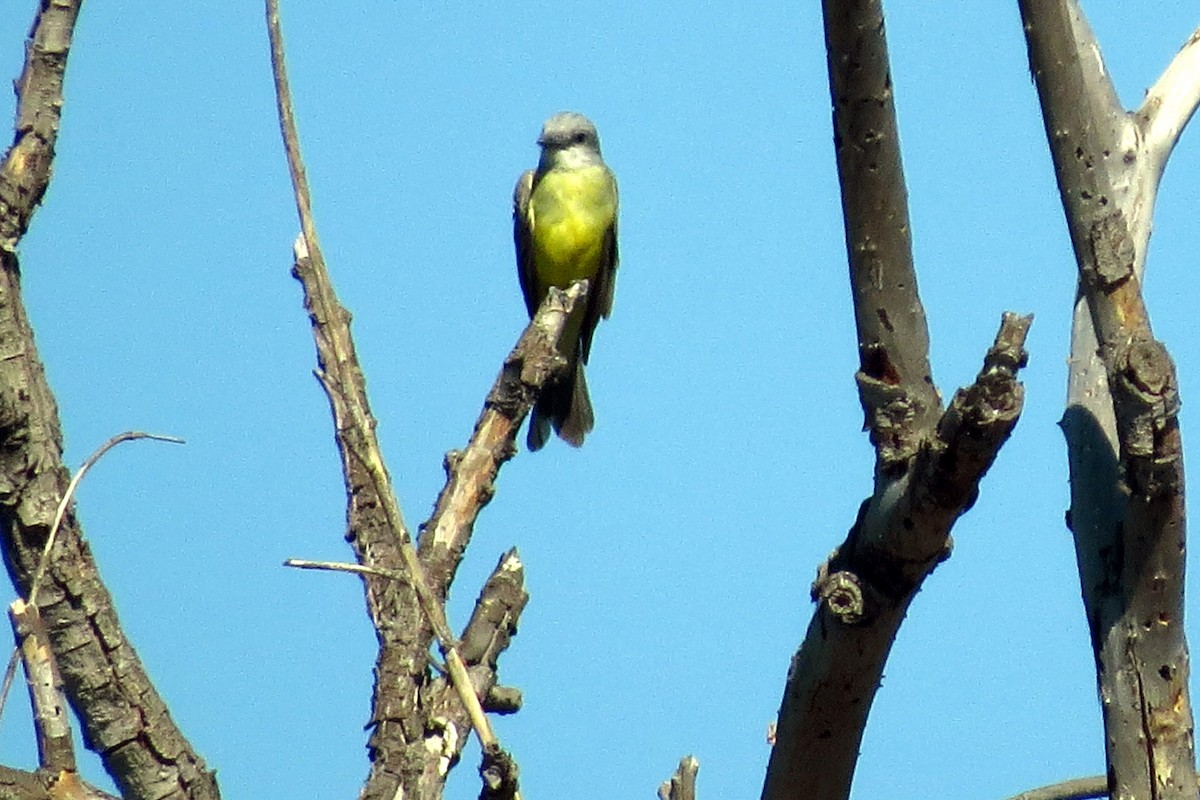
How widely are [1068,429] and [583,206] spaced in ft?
→ 21.5

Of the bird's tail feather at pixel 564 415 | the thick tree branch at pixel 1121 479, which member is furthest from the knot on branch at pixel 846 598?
the bird's tail feather at pixel 564 415

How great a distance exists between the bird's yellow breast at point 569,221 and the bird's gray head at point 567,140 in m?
0.09

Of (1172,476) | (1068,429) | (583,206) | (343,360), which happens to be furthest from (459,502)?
(583,206)

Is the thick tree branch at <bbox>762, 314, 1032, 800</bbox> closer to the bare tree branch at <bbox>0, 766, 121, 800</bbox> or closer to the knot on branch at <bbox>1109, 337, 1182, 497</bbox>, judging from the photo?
the knot on branch at <bbox>1109, 337, 1182, 497</bbox>

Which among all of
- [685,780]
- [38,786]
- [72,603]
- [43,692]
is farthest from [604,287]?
[43,692]

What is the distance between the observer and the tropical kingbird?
993cm

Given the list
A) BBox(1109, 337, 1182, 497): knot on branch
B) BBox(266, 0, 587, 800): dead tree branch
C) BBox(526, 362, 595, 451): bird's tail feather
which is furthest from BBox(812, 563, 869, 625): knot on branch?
BBox(526, 362, 595, 451): bird's tail feather

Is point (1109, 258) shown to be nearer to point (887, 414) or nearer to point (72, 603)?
point (887, 414)

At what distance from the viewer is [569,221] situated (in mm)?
9914

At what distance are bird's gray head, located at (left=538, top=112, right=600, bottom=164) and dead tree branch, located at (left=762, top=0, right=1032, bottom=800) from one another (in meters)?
6.68

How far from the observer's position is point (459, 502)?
160 inches

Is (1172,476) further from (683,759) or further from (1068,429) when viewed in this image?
(683,759)

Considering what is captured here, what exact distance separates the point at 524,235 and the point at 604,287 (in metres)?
0.60

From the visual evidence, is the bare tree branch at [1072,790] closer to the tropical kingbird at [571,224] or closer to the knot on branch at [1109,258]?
the knot on branch at [1109,258]
